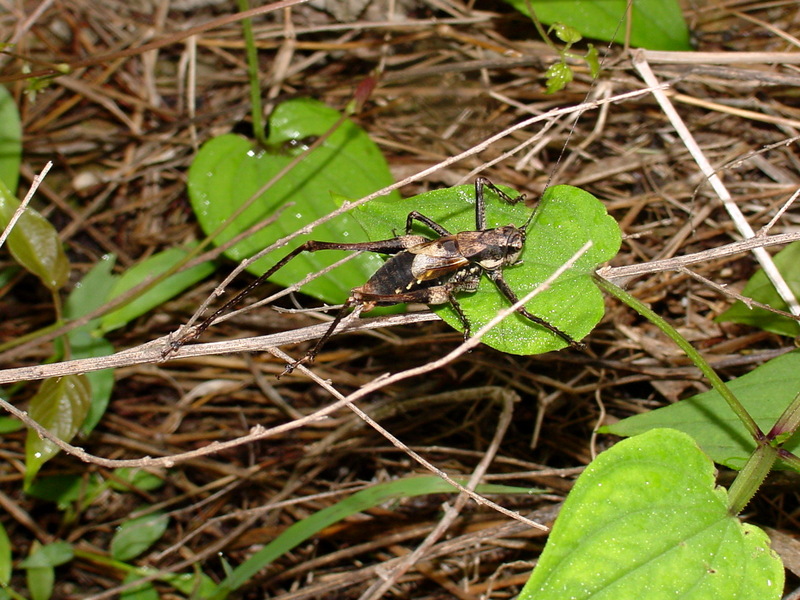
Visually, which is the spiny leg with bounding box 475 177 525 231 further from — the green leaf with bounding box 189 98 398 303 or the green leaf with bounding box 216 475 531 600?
the green leaf with bounding box 216 475 531 600

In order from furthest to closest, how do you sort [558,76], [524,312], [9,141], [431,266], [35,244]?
[9,141]
[35,244]
[558,76]
[431,266]
[524,312]

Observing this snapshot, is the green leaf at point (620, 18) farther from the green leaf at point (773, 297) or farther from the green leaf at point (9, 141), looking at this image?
the green leaf at point (9, 141)

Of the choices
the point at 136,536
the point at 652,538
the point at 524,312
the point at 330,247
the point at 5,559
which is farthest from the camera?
the point at 136,536

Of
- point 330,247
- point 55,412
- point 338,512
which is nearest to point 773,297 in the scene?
point 330,247

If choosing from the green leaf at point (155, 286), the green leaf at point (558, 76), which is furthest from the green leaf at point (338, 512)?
the green leaf at point (558, 76)

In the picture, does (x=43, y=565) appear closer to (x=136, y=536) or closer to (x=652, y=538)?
(x=136, y=536)

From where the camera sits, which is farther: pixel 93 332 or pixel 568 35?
pixel 93 332

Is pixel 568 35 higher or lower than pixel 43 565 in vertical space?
higher

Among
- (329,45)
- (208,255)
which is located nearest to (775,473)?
(208,255)
